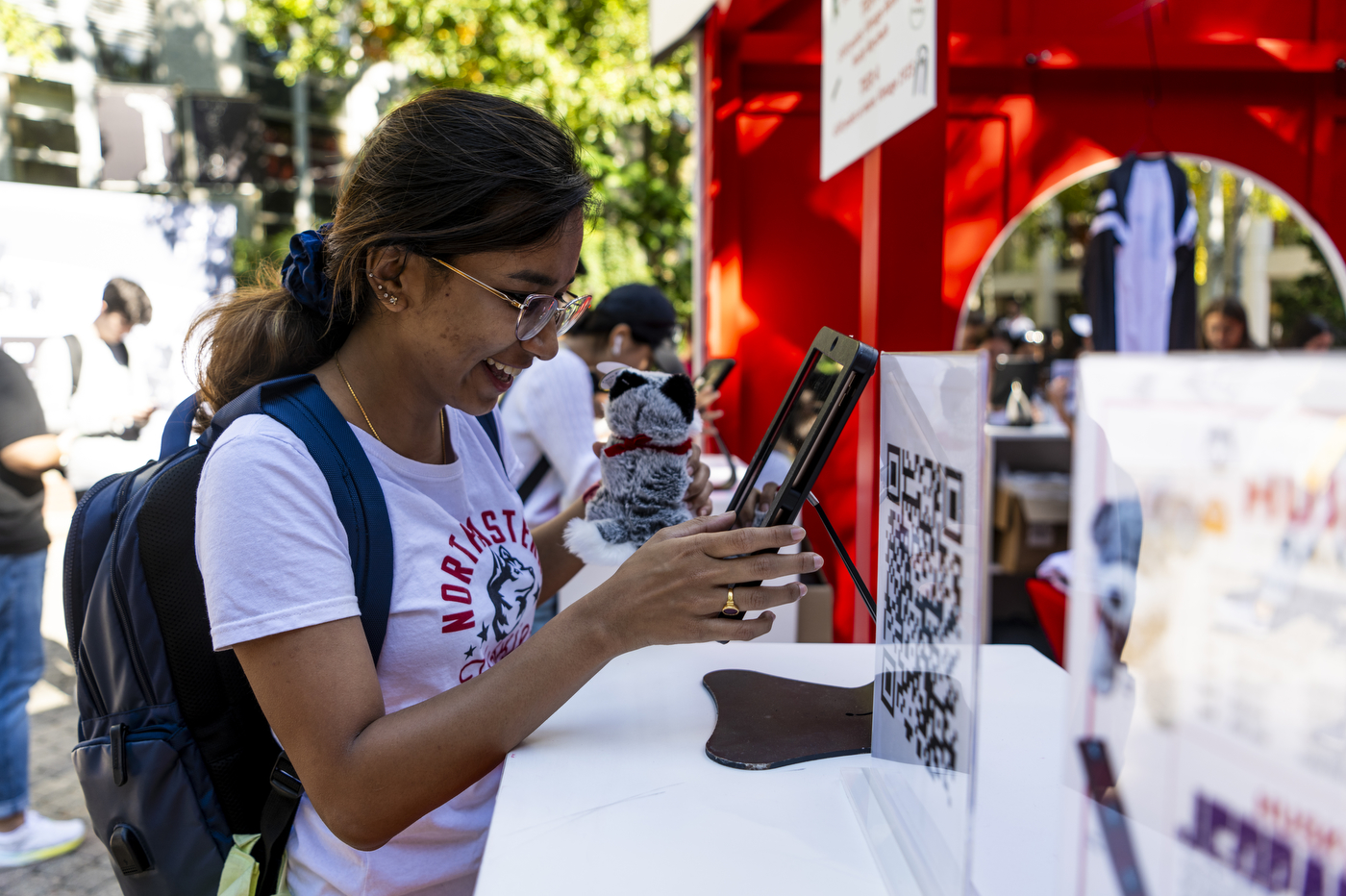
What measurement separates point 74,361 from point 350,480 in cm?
360

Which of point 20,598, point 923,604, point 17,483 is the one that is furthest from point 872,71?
point 20,598

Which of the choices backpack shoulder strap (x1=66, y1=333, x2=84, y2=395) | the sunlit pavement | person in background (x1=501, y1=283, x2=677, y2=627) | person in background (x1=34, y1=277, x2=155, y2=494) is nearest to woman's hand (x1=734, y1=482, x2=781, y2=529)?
person in background (x1=501, y1=283, x2=677, y2=627)

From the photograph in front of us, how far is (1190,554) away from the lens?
1.72ft

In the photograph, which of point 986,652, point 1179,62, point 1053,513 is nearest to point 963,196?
point 1179,62

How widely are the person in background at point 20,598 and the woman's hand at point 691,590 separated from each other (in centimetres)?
289

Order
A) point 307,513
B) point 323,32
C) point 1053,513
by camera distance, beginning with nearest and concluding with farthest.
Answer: point 307,513 < point 1053,513 < point 323,32

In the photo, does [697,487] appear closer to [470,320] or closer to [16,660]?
[470,320]

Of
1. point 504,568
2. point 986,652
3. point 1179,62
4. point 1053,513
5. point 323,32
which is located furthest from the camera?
point 323,32

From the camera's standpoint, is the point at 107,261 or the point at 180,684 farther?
the point at 107,261

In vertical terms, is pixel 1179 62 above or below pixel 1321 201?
above

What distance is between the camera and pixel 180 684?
3.88ft

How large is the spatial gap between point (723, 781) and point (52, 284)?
5080mm

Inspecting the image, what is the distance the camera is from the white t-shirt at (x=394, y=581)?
1039mm

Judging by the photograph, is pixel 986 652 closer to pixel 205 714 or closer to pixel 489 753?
pixel 489 753
